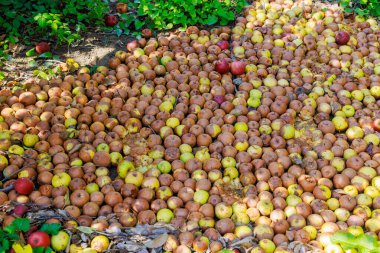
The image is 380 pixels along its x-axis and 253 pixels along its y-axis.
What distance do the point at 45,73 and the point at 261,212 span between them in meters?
2.97

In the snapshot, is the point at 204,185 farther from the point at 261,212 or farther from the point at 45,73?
the point at 45,73

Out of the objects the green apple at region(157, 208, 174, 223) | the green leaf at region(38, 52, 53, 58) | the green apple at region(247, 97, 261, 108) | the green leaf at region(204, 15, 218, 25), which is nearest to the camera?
the green apple at region(157, 208, 174, 223)

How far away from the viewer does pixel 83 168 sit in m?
4.41

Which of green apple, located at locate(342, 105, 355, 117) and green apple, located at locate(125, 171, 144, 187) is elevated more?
green apple, located at locate(342, 105, 355, 117)

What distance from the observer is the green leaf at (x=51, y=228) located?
372 centimetres

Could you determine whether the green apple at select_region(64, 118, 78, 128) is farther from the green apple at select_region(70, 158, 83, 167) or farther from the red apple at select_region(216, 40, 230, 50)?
the red apple at select_region(216, 40, 230, 50)

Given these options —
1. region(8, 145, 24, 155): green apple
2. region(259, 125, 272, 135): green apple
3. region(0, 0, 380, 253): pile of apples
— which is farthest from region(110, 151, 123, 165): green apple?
region(259, 125, 272, 135): green apple

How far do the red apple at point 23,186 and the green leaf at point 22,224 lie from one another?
21.2 inches

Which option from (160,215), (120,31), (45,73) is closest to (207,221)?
(160,215)

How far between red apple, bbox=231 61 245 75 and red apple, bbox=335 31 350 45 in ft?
4.58

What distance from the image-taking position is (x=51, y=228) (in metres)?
3.72

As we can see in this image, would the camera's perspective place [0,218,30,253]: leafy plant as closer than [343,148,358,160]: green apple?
Yes

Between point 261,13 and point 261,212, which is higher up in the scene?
point 261,13

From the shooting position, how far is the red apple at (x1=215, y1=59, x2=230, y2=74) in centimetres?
557
